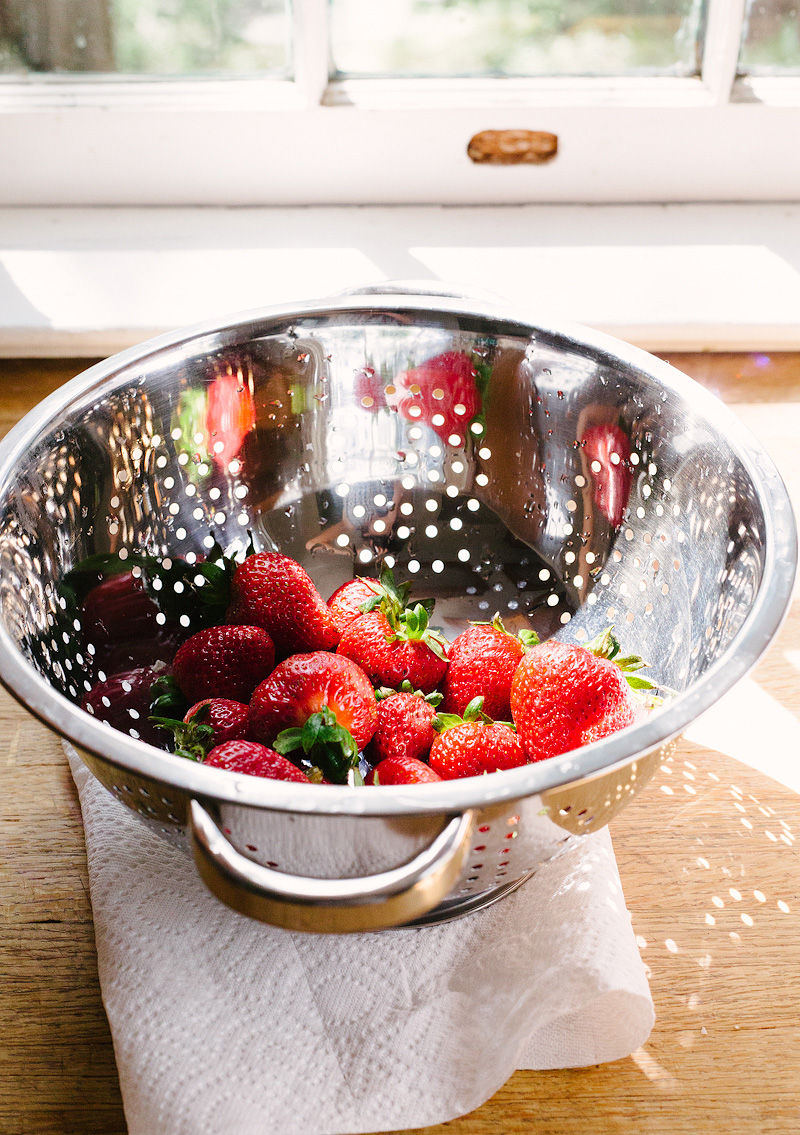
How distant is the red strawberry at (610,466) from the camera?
0.65 metres

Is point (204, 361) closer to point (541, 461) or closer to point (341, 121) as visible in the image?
point (541, 461)

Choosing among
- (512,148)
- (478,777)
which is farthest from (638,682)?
(512,148)

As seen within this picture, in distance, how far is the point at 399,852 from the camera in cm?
39

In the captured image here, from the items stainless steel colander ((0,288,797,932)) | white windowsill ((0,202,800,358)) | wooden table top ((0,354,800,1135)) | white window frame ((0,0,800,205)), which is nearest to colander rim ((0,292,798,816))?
stainless steel colander ((0,288,797,932))

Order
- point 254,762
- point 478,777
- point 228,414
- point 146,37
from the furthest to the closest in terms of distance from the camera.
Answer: point 146,37 → point 228,414 → point 254,762 → point 478,777

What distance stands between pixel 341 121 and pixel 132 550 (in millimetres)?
616

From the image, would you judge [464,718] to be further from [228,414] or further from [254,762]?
[228,414]

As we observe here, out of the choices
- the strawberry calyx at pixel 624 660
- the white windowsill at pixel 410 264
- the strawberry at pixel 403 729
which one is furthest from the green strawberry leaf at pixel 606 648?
the white windowsill at pixel 410 264

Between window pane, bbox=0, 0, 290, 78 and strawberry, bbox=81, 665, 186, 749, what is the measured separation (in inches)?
28.5

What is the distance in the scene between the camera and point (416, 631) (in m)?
0.62

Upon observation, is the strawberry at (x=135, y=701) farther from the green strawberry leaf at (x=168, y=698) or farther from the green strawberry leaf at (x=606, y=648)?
the green strawberry leaf at (x=606, y=648)

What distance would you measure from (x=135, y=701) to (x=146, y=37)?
0.76m

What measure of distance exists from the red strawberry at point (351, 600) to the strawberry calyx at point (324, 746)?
140 millimetres

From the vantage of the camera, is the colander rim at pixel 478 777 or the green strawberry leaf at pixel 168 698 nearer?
the colander rim at pixel 478 777
